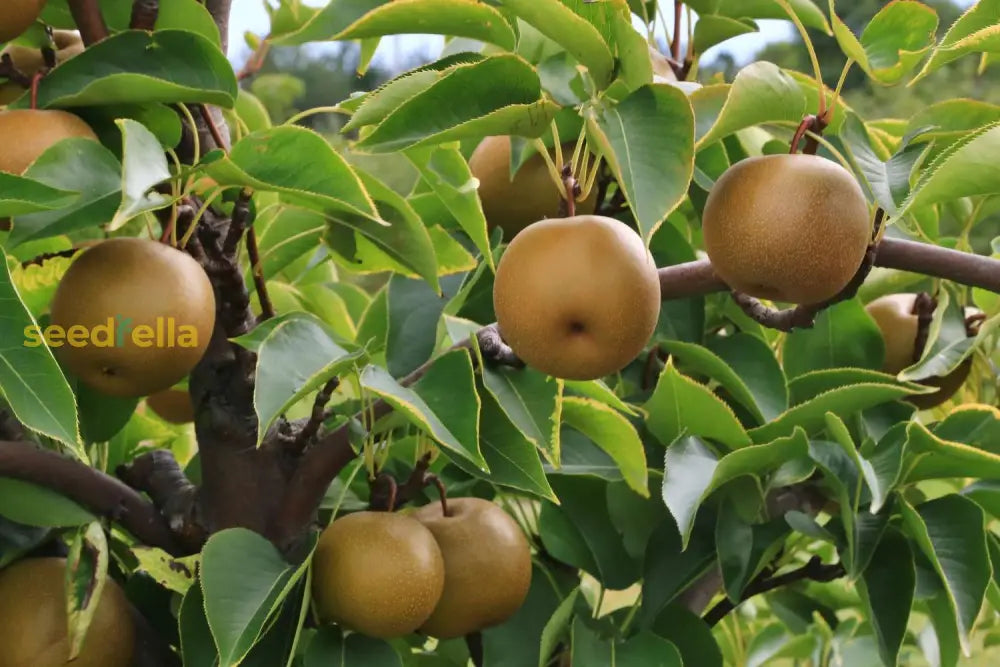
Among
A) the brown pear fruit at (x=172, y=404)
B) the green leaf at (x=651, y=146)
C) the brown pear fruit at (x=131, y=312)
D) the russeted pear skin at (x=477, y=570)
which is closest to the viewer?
the green leaf at (x=651, y=146)

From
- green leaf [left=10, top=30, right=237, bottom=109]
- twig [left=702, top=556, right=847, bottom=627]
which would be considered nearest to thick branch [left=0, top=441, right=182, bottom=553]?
green leaf [left=10, top=30, right=237, bottom=109]

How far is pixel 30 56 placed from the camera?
79 cm

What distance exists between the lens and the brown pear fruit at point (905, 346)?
3.02 feet

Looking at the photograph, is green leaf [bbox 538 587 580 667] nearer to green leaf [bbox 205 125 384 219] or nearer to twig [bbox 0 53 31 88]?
green leaf [bbox 205 125 384 219]

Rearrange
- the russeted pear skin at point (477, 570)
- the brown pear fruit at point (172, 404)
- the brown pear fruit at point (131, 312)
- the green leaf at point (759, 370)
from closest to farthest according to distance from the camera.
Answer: the brown pear fruit at point (131, 312) < the russeted pear skin at point (477, 570) < the green leaf at point (759, 370) < the brown pear fruit at point (172, 404)

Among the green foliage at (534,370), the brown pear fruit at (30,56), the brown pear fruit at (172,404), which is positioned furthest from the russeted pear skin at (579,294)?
the brown pear fruit at (172,404)

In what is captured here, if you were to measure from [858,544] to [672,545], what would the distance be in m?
0.14

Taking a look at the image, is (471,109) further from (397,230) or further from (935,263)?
(935,263)

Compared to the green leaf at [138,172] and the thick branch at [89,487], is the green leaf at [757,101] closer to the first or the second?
the green leaf at [138,172]

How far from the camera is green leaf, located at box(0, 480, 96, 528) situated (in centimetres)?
70

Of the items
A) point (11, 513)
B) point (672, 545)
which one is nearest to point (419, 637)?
point (672, 545)

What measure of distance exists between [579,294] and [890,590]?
0.33 meters

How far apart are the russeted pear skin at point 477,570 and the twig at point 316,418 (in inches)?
3.8

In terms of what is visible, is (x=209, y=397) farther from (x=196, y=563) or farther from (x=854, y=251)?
(x=854, y=251)
